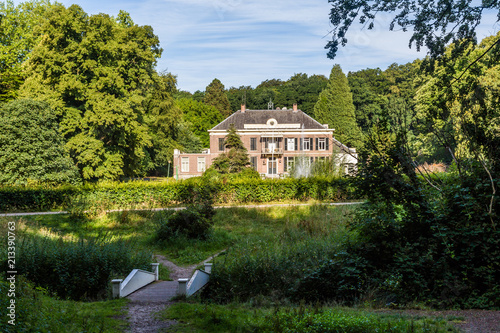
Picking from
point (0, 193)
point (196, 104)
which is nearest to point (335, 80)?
point (196, 104)

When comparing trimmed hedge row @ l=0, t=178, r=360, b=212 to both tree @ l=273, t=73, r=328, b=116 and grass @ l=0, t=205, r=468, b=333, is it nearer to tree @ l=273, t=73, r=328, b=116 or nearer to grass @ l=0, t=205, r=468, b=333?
grass @ l=0, t=205, r=468, b=333

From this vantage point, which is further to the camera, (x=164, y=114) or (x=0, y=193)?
(x=164, y=114)

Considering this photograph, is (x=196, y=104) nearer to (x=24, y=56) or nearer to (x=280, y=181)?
(x=24, y=56)

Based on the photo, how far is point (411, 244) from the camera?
9.55m

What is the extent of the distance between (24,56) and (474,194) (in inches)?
1435

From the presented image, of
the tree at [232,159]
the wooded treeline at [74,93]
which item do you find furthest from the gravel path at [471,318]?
the tree at [232,159]

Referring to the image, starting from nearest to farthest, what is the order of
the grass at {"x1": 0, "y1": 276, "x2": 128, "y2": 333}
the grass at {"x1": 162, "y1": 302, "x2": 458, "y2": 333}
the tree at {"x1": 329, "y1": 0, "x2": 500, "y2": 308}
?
the grass at {"x1": 0, "y1": 276, "x2": 128, "y2": 333}, the grass at {"x1": 162, "y1": 302, "x2": 458, "y2": 333}, the tree at {"x1": 329, "y1": 0, "x2": 500, "y2": 308}

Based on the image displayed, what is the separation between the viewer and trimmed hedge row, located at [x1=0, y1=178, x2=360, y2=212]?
22.6 metres

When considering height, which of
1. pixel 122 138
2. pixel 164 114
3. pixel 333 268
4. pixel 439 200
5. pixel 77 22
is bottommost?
pixel 333 268

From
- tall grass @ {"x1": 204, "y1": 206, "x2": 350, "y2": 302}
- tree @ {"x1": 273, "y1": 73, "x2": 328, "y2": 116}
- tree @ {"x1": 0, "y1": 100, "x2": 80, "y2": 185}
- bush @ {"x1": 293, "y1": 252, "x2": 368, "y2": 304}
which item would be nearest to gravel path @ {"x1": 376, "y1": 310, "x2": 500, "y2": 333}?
bush @ {"x1": 293, "y1": 252, "x2": 368, "y2": 304}

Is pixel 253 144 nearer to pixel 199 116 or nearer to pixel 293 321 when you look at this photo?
pixel 199 116

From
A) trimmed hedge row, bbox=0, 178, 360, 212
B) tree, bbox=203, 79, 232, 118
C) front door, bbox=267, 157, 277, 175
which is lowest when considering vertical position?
trimmed hedge row, bbox=0, 178, 360, 212

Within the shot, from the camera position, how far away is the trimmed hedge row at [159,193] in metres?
22.6

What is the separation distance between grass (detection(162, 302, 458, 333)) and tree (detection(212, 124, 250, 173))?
2905cm
